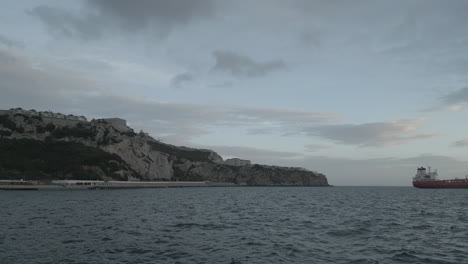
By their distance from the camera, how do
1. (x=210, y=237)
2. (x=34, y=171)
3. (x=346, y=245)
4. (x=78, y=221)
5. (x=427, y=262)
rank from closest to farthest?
(x=427, y=262)
(x=346, y=245)
(x=210, y=237)
(x=78, y=221)
(x=34, y=171)

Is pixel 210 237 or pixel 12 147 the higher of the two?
pixel 12 147

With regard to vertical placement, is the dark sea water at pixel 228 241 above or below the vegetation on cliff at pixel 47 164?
below

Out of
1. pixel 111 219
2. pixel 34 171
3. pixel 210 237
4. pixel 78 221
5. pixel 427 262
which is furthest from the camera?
pixel 34 171

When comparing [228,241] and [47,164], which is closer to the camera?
[228,241]

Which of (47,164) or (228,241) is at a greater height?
(47,164)

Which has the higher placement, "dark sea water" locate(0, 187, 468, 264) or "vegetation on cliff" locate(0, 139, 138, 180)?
"vegetation on cliff" locate(0, 139, 138, 180)

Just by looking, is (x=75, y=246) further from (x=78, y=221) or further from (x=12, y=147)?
(x=12, y=147)

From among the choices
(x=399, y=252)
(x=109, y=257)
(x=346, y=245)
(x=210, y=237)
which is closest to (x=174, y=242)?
(x=210, y=237)

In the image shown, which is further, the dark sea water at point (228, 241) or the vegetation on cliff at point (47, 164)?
the vegetation on cliff at point (47, 164)

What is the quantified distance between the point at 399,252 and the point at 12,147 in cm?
21643

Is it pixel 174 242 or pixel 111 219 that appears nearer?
pixel 174 242

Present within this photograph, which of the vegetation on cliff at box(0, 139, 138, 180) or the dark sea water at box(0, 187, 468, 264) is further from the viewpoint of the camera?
the vegetation on cliff at box(0, 139, 138, 180)

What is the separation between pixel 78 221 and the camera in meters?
42.7

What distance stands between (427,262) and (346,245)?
6396 mm
